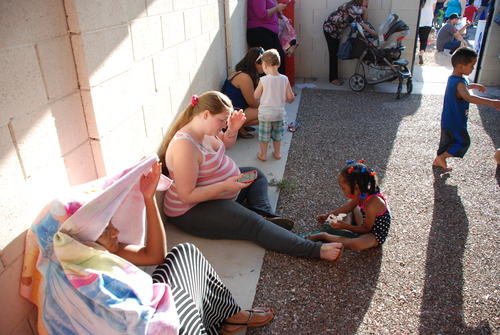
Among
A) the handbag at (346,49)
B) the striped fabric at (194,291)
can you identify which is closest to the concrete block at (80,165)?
the striped fabric at (194,291)

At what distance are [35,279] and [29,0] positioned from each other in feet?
3.76

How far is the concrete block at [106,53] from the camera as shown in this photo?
200cm

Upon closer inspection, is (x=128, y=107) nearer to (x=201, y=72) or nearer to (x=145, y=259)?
(x=145, y=259)

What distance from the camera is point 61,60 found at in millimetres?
1881

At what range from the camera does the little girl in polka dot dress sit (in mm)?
2873

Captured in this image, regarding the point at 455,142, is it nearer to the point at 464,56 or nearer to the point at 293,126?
the point at 464,56

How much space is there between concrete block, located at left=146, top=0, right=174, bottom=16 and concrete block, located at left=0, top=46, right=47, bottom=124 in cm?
142

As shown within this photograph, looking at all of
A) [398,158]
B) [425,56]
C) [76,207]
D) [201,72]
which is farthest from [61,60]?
[425,56]

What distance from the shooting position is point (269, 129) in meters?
4.39

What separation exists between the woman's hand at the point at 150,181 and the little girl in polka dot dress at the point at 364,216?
57.5 inches

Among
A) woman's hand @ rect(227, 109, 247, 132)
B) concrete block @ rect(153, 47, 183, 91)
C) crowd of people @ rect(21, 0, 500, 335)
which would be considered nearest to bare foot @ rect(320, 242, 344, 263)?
crowd of people @ rect(21, 0, 500, 335)

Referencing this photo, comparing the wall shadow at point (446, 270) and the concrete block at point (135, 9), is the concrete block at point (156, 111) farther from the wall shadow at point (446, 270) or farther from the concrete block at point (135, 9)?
the wall shadow at point (446, 270)

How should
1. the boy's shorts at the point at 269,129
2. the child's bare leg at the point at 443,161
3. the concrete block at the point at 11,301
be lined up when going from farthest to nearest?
the boy's shorts at the point at 269,129 < the child's bare leg at the point at 443,161 < the concrete block at the point at 11,301

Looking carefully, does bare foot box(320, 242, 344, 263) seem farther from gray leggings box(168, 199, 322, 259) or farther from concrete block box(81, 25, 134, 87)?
concrete block box(81, 25, 134, 87)
